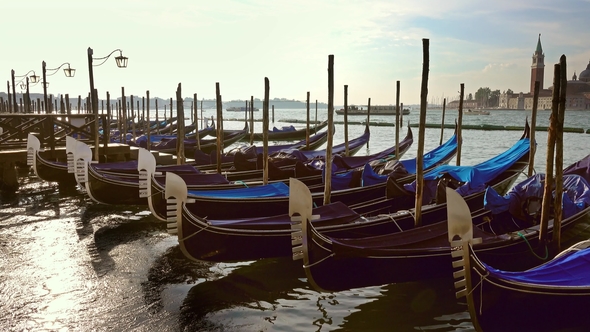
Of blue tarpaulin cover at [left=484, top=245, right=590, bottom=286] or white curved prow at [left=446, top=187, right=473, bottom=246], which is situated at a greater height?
white curved prow at [left=446, top=187, right=473, bottom=246]

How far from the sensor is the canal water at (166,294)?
4.22m

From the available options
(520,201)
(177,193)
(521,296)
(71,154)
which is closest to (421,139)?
(520,201)

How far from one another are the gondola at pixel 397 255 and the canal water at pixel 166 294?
1.13 feet

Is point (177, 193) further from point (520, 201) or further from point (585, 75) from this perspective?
point (585, 75)

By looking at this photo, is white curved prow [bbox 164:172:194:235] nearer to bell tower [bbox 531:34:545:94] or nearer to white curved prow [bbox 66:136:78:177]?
white curved prow [bbox 66:136:78:177]

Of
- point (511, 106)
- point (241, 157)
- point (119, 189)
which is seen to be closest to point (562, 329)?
point (119, 189)

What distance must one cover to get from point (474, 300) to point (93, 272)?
3756 millimetres

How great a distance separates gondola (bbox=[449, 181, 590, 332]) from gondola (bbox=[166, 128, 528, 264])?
1777mm

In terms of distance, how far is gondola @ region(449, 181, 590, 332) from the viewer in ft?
A: 11.3

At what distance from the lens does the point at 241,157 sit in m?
9.38

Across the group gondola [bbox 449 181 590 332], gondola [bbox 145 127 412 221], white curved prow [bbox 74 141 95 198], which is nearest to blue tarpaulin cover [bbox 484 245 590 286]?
gondola [bbox 449 181 590 332]

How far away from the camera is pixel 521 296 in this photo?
3559 millimetres

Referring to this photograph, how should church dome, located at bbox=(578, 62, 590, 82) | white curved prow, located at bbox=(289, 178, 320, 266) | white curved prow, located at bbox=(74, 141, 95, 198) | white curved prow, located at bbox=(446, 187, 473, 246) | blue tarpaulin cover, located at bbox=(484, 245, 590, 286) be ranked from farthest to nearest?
church dome, located at bbox=(578, 62, 590, 82)
white curved prow, located at bbox=(74, 141, 95, 198)
white curved prow, located at bbox=(289, 178, 320, 266)
blue tarpaulin cover, located at bbox=(484, 245, 590, 286)
white curved prow, located at bbox=(446, 187, 473, 246)

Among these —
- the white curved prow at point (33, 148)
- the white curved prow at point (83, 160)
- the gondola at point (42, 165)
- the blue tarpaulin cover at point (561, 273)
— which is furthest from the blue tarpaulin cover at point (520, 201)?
the white curved prow at point (33, 148)
